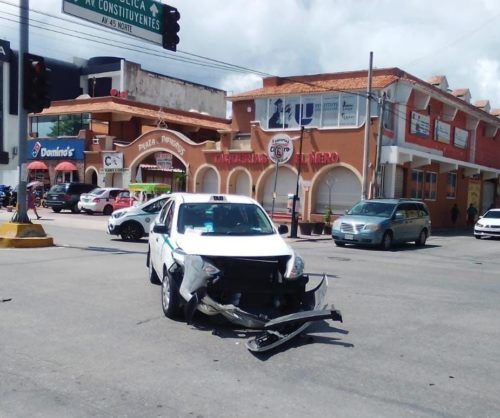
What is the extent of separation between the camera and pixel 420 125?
33625 mm

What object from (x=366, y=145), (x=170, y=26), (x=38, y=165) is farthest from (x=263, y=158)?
(x=38, y=165)

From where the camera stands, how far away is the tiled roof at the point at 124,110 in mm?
41844

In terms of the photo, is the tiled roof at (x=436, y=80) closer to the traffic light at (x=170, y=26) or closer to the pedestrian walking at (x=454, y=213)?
the pedestrian walking at (x=454, y=213)

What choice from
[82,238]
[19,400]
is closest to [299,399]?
[19,400]

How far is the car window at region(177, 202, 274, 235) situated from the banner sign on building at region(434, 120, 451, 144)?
29.1 meters

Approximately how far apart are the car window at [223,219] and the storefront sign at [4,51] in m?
52.0

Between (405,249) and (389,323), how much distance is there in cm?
1344

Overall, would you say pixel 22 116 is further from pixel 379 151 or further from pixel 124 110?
pixel 124 110

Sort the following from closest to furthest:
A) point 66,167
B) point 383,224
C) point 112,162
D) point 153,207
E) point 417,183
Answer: point 153,207, point 383,224, point 417,183, point 112,162, point 66,167

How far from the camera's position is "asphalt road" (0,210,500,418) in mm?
4895

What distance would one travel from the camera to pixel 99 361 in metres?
5.92

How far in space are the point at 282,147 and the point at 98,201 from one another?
11.5 meters

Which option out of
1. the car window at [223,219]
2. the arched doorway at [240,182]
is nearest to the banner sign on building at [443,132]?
the arched doorway at [240,182]

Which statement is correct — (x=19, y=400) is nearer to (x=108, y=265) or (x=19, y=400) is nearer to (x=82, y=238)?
(x=108, y=265)
